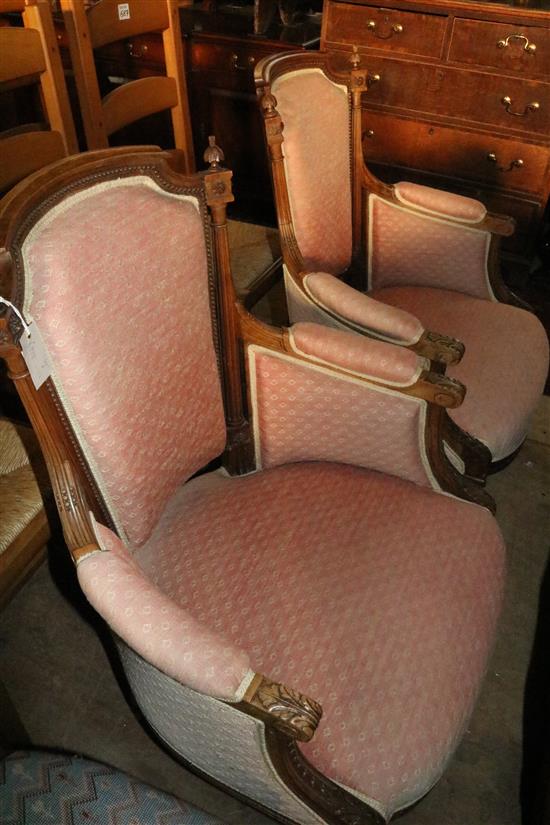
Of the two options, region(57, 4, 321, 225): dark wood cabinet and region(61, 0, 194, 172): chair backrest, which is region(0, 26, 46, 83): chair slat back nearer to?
region(61, 0, 194, 172): chair backrest

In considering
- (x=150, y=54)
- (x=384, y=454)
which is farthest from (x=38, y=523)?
(x=150, y=54)

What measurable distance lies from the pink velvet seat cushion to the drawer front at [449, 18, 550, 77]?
167 cm

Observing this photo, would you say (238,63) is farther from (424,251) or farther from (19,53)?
(424,251)

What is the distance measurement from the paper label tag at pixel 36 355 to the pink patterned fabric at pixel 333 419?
0.45 m

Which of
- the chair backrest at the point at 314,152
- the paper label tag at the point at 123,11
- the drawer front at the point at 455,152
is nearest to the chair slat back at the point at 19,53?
the paper label tag at the point at 123,11

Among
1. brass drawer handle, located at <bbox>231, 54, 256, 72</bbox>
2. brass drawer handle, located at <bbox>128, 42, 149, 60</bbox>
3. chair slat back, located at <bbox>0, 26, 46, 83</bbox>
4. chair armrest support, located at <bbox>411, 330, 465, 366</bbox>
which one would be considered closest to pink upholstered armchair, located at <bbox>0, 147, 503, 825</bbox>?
chair armrest support, located at <bbox>411, 330, 465, 366</bbox>

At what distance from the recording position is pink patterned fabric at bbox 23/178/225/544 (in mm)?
822

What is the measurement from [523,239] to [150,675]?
7.19ft

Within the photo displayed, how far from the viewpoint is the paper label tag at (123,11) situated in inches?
71.1

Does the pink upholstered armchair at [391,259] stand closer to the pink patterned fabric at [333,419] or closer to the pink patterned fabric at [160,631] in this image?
the pink patterned fabric at [333,419]

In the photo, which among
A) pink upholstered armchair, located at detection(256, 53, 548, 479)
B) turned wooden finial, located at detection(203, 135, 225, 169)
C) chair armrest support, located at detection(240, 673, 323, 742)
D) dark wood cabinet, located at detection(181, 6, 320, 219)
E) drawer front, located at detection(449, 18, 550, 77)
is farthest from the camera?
dark wood cabinet, located at detection(181, 6, 320, 219)

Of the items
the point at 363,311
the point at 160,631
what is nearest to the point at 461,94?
the point at 363,311

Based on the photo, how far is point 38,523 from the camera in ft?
4.16

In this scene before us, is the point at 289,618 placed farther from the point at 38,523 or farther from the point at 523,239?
the point at 523,239
